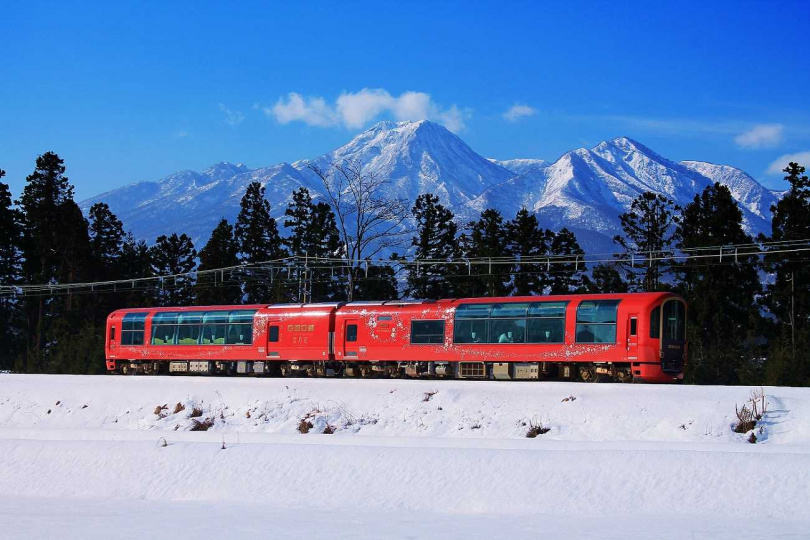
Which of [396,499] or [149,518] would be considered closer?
[149,518]

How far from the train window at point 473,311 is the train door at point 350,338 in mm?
4644

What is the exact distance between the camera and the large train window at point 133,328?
43406 mm

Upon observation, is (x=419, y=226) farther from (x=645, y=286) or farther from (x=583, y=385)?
(x=583, y=385)

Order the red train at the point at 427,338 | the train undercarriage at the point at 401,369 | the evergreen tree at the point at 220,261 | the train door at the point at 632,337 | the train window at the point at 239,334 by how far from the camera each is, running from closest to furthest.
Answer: the train door at the point at 632,337 → the red train at the point at 427,338 → the train undercarriage at the point at 401,369 → the train window at the point at 239,334 → the evergreen tree at the point at 220,261

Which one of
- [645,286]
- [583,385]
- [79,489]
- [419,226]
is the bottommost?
[79,489]

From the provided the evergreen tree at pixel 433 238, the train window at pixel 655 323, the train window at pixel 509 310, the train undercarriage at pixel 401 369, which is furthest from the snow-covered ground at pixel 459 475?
the evergreen tree at pixel 433 238

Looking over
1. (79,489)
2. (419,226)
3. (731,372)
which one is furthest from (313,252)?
(79,489)

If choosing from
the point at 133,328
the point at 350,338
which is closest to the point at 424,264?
the point at 133,328

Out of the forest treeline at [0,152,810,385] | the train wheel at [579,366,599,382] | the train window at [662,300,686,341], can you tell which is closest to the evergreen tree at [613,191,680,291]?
the forest treeline at [0,152,810,385]

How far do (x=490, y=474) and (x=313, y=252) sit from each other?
57.6m

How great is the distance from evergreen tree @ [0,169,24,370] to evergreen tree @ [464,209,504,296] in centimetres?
3581

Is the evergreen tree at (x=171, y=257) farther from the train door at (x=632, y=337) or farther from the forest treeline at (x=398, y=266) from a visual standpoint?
the train door at (x=632, y=337)

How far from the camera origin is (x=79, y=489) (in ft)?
55.3

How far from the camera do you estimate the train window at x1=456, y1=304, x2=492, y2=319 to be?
105 ft
